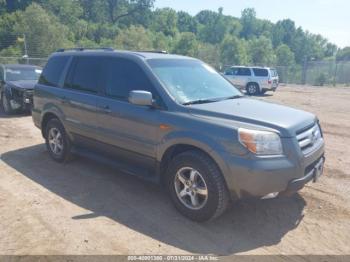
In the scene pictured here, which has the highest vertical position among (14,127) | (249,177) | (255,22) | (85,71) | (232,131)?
(255,22)

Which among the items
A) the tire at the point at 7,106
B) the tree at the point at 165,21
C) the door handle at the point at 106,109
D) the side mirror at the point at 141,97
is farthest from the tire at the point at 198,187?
the tree at the point at 165,21

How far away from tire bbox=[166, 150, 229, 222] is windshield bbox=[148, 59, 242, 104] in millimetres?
780

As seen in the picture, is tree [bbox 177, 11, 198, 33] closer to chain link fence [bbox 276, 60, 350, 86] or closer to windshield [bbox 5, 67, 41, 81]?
chain link fence [bbox 276, 60, 350, 86]

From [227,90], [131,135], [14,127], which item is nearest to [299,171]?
[227,90]

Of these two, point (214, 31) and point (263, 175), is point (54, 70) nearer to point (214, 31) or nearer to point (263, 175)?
point (263, 175)

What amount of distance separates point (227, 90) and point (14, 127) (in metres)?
6.42

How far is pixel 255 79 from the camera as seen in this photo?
20656 millimetres

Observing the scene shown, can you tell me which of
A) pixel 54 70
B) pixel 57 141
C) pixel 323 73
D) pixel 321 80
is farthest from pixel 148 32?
pixel 57 141

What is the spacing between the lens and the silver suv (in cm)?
2047

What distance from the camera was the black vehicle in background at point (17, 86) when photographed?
10155 mm

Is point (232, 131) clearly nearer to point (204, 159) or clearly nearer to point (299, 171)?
point (204, 159)

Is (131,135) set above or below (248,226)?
above

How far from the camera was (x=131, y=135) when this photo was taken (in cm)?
448

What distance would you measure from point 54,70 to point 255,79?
647 inches
